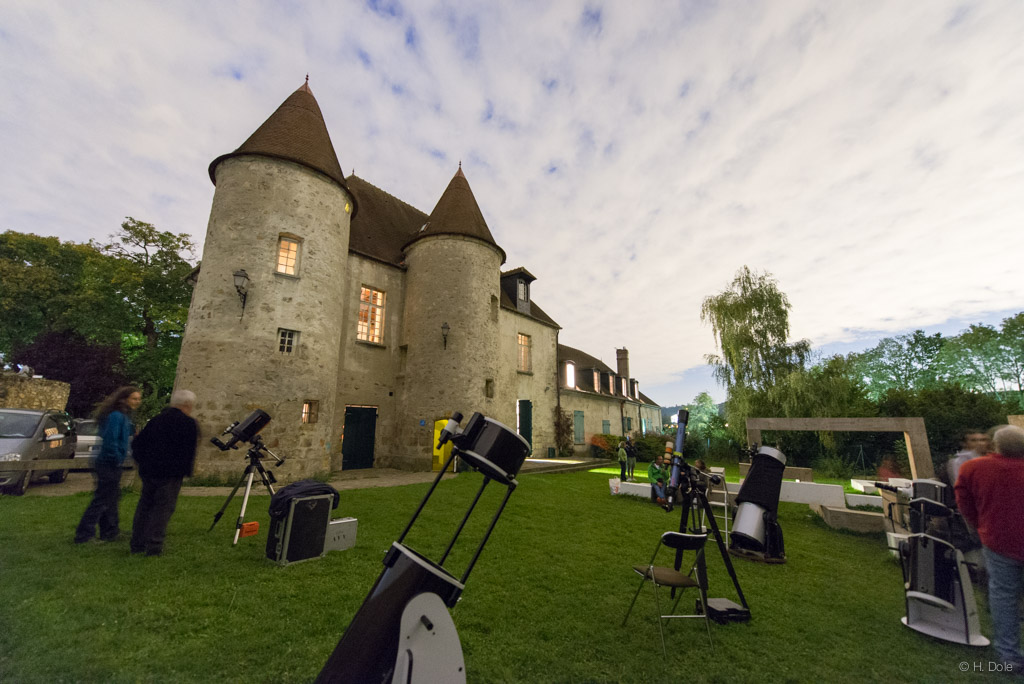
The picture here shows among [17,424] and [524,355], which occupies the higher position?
[524,355]

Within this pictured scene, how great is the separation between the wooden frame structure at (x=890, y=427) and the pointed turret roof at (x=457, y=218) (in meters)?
11.7

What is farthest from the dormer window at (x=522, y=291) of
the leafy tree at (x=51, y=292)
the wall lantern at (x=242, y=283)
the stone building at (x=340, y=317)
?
the leafy tree at (x=51, y=292)

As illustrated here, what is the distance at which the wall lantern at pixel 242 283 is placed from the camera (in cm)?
1062

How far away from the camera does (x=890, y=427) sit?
8.38 metres

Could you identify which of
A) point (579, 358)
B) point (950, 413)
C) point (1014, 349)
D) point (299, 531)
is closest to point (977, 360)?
point (1014, 349)

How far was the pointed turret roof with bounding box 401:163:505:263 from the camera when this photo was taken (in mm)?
16203

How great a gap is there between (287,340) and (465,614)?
10.2m

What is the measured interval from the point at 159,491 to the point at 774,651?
6.85 m

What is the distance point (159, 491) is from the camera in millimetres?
4930

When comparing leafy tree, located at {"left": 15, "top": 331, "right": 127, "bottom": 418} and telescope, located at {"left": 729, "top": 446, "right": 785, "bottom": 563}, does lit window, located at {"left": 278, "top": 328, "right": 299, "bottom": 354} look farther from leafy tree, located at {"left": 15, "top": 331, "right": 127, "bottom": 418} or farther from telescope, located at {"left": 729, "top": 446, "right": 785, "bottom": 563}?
leafy tree, located at {"left": 15, "top": 331, "right": 127, "bottom": 418}

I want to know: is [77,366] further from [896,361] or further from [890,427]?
[896,361]

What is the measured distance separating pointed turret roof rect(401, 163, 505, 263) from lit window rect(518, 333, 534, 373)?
492 centimetres

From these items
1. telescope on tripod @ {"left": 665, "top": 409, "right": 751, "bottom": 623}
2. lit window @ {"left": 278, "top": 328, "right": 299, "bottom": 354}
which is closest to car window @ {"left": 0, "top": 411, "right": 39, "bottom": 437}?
lit window @ {"left": 278, "top": 328, "right": 299, "bottom": 354}

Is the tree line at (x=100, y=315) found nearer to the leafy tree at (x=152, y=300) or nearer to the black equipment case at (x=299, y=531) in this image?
the leafy tree at (x=152, y=300)
